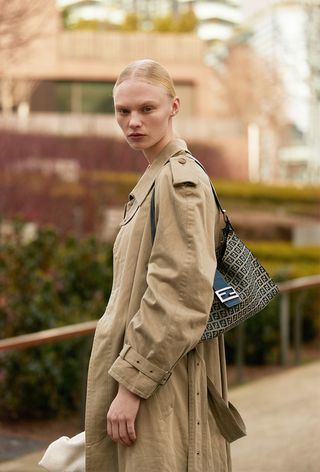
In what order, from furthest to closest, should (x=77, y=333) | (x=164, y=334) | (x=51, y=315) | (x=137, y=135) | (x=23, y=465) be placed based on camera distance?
(x=51, y=315)
(x=77, y=333)
(x=23, y=465)
(x=137, y=135)
(x=164, y=334)

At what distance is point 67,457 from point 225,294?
619 mm

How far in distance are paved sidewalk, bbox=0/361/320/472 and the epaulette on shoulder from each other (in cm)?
304

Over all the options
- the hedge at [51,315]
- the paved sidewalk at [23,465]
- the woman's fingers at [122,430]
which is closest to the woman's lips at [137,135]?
the woman's fingers at [122,430]

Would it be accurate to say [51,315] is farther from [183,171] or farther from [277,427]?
[183,171]

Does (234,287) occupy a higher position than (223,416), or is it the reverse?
(234,287)

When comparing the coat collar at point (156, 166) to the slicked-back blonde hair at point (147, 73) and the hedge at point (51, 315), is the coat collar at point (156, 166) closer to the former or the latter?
the slicked-back blonde hair at point (147, 73)

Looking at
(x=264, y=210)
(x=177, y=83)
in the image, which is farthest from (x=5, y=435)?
(x=177, y=83)

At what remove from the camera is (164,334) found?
2.39 m

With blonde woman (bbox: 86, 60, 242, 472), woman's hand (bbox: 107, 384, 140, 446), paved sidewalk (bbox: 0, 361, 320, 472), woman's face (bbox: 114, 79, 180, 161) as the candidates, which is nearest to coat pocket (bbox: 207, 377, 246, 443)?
blonde woman (bbox: 86, 60, 242, 472)

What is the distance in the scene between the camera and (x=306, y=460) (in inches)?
213

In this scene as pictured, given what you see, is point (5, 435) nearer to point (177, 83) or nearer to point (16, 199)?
point (16, 199)

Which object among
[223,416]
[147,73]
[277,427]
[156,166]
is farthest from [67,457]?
[277,427]

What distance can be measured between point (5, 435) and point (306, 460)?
2.27m

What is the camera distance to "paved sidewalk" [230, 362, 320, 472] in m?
5.39
